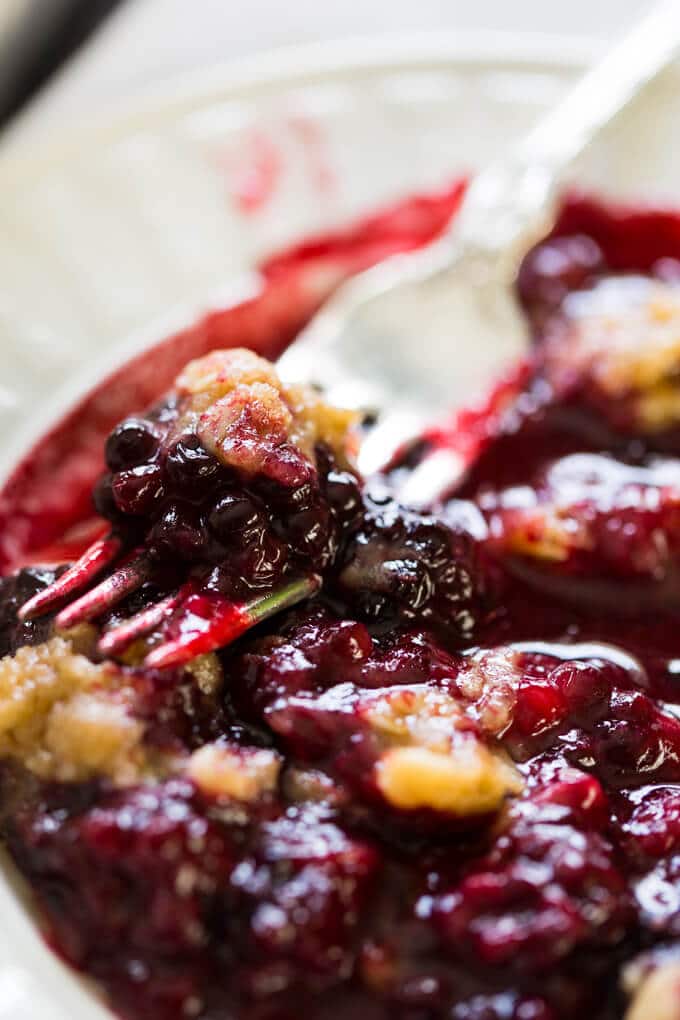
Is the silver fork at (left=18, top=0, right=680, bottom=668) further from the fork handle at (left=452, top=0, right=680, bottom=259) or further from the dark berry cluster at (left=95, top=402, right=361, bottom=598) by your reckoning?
the dark berry cluster at (left=95, top=402, right=361, bottom=598)

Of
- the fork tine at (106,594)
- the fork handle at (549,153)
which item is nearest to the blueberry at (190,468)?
the fork tine at (106,594)

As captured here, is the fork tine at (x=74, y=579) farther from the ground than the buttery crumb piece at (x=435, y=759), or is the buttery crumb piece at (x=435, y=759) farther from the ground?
the fork tine at (x=74, y=579)

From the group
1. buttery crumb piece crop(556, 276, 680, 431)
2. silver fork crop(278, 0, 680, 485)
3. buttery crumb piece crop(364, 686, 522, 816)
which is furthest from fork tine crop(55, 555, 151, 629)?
buttery crumb piece crop(556, 276, 680, 431)

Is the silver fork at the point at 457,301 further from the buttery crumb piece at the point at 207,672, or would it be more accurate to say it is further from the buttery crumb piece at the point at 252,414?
the buttery crumb piece at the point at 207,672

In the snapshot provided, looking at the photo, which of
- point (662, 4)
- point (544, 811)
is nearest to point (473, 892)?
point (544, 811)

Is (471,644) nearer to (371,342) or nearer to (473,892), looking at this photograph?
(473,892)
